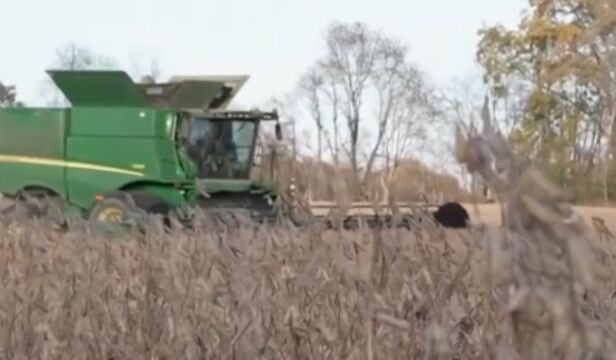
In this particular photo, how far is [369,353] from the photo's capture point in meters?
2.78

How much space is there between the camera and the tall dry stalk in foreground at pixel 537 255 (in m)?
1.65

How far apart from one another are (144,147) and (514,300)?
20.7 m

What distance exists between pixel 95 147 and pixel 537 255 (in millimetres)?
21197

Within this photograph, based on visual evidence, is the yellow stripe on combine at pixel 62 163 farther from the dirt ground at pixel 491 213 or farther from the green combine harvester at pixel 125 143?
the dirt ground at pixel 491 213

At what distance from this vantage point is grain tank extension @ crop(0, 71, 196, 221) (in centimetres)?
2216

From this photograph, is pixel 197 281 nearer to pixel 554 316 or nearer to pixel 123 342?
pixel 123 342

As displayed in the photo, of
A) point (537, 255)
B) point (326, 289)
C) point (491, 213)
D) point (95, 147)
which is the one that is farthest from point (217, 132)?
point (537, 255)

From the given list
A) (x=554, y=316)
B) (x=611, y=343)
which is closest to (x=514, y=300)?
(x=554, y=316)

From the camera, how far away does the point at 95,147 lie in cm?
2253

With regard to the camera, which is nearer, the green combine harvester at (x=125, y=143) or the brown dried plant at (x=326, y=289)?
the brown dried plant at (x=326, y=289)

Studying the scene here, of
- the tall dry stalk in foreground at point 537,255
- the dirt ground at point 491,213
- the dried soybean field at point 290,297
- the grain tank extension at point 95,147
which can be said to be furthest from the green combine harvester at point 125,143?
the tall dry stalk in foreground at point 537,255

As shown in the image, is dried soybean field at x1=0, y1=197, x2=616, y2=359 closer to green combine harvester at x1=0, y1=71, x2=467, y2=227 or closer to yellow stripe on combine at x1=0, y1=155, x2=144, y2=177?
green combine harvester at x1=0, y1=71, x2=467, y2=227

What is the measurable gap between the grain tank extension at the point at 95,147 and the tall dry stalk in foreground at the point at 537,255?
19838 mm

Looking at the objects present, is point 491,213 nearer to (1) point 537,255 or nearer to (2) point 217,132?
(1) point 537,255
